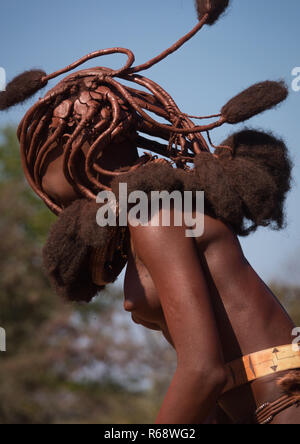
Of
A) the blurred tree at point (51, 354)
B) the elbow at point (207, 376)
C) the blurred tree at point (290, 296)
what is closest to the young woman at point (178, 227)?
the elbow at point (207, 376)

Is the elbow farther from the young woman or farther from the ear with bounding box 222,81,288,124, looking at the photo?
the ear with bounding box 222,81,288,124

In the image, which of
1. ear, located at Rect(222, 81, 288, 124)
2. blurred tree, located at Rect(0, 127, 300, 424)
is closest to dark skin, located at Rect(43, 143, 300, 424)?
ear, located at Rect(222, 81, 288, 124)

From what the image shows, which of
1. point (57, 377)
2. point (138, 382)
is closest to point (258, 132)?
point (138, 382)

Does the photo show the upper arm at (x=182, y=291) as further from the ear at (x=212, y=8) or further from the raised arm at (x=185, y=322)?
the ear at (x=212, y=8)

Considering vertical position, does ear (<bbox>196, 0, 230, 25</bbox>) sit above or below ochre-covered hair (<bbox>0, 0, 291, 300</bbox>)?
above

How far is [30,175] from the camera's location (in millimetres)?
2615

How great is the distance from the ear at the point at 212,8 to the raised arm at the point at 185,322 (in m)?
1.03

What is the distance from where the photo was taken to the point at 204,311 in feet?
6.70

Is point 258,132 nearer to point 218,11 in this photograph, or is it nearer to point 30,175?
point 218,11

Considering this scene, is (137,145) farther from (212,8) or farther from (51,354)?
(51,354)

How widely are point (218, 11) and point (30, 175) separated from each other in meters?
1.07

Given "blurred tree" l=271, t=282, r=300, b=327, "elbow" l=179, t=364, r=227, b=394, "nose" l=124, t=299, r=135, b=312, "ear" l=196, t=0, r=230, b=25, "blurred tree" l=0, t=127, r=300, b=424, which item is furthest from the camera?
"blurred tree" l=0, t=127, r=300, b=424

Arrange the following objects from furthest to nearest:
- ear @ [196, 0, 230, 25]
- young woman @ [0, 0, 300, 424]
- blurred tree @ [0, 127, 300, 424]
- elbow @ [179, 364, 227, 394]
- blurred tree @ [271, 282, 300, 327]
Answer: blurred tree @ [0, 127, 300, 424], blurred tree @ [271, 282, 300, 327], ear @ [196, 0, 230, 25], young woman @ [0, 0, 300, 424], elbow @ [179, 364, 227, 394]

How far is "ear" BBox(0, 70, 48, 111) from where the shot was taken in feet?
8.71
